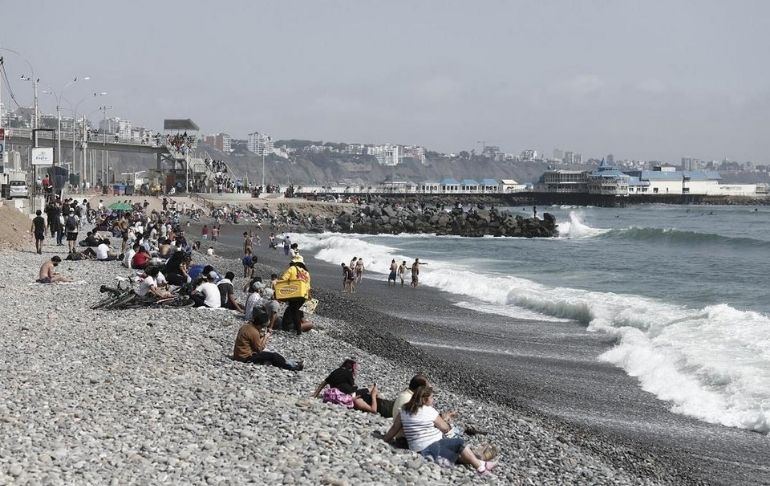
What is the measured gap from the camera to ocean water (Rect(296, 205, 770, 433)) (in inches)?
529

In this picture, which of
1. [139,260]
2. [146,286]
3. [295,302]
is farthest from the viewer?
[139,260]

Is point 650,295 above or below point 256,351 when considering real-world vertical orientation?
below

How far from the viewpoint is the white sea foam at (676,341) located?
41.0 feet

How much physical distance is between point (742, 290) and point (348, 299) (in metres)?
13.1

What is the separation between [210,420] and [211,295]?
7116mm

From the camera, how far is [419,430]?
7.84 m

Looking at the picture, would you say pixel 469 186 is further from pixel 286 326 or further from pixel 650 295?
pixel 286 326

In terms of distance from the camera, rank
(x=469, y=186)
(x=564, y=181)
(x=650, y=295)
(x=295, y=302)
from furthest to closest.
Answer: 1. (x=469, y=186)
2. (x=564, y=181)
3. (x=650, y=295)
4. (x=295, y=302)

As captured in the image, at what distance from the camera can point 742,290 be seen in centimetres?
2822

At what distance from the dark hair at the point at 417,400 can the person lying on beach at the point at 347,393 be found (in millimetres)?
1060

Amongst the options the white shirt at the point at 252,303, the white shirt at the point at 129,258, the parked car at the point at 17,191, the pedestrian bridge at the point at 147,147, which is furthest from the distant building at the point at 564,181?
the white shirt at the point at 252,303

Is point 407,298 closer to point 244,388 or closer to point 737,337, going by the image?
point 737,337

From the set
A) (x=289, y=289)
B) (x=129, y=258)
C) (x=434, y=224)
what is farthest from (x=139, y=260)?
(x=434, y=224)

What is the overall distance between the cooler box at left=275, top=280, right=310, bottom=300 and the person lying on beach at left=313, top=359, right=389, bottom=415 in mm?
3634
